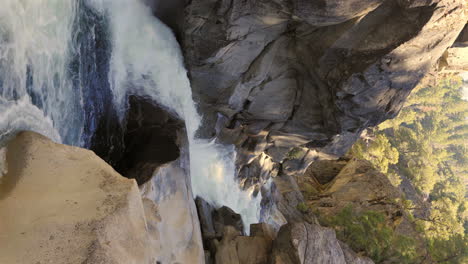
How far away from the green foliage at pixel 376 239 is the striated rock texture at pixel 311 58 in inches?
163

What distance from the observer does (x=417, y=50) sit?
9.16 m

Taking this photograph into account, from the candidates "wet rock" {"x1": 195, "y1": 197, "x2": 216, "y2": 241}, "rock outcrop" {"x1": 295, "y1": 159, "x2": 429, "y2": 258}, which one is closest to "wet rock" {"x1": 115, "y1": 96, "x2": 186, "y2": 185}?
"wet rock" {"x1": 195, "y1": 197, "x2": 216, "y2": 241}

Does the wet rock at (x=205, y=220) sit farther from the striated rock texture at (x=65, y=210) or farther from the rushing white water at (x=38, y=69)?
the striated rock texture at (x=65, y=210)

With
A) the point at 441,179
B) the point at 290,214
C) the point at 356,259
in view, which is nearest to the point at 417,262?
the point at 356,259

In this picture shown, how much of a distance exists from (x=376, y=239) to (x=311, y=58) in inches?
348

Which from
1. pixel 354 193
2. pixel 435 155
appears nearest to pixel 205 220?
pixel 354 193

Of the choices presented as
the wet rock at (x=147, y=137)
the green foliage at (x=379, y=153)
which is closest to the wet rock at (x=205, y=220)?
the wet rock at (x=147, y=137)

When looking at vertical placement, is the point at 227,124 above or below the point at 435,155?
above

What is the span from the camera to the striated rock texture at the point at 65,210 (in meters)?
4.32

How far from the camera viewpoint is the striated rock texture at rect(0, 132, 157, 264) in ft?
14.2

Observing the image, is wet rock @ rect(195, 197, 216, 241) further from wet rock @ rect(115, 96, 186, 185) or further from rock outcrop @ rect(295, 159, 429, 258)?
Result: rock outcrop @ rect(295, 159, 429, 258)

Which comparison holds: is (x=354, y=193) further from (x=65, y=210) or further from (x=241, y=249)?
(x=65, y=210)

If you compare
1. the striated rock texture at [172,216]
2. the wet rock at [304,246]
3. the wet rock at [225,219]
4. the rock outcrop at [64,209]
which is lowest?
the wet rock at [225,219]

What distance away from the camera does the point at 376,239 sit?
14617 mm
